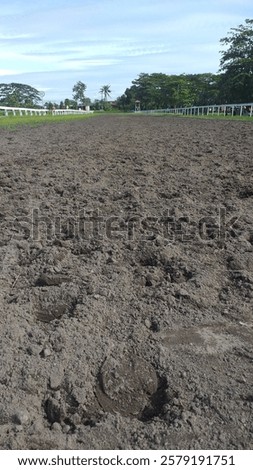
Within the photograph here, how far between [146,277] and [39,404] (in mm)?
1645


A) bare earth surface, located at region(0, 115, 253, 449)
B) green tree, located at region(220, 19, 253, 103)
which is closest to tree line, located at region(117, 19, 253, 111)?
green tree, located at region(220, 19, 253, 103)

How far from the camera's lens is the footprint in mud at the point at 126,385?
2521mm

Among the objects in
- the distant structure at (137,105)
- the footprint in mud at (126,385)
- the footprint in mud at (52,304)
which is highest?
the footprint in mud at (52,304)

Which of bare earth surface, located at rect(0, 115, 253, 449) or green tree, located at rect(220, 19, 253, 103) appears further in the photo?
green tree, located at rect(220, 19, 253, 103)

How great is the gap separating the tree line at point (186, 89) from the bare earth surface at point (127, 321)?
2174 inches

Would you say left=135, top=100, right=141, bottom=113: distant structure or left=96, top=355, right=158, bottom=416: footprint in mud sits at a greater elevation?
left=96, top=355, right=158, bottom=416: footprint in mud

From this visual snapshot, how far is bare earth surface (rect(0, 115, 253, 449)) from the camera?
2.31 metres

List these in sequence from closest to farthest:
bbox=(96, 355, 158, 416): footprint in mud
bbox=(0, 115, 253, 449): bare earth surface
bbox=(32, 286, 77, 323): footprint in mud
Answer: bbox=(0, 115, 253, 449): bare earth surface, bbox=(96, 355, 158, 416): footprint in mud, bbox=(32, 286, 77, 323): footprint in mud

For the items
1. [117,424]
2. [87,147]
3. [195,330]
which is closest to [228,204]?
[195,330]

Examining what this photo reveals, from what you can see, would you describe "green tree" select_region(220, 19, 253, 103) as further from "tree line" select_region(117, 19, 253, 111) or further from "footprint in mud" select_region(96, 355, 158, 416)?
"footprint in mud" select_region(96, 355, 158, 416)

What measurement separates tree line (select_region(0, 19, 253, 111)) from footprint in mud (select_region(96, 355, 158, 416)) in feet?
190

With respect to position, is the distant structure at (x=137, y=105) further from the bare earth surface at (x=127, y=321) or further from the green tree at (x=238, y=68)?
the bare earth surface at (x=127, y=321)

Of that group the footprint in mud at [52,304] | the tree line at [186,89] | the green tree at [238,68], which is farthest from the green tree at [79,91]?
the footprint in mud at [52,304]

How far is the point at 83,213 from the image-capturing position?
5789 millimetres
